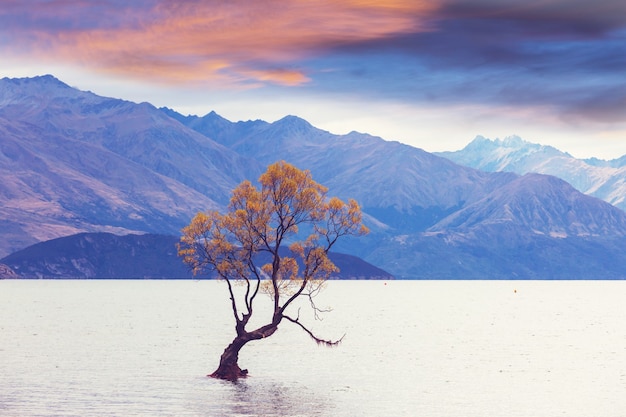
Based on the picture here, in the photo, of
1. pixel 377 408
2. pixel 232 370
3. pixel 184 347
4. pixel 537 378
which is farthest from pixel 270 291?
pixel 184 347

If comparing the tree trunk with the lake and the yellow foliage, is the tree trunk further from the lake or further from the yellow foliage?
the yellow foliage

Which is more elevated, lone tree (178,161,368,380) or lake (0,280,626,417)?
lone tree (178,161,368,380)

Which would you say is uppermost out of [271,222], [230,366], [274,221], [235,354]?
[274,221]

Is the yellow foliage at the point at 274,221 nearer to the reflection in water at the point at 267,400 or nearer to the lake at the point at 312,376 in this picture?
the reflection in water at the point at 267,400

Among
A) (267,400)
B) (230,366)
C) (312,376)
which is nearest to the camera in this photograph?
(267,400)

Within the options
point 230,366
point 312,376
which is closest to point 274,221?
point 230,366

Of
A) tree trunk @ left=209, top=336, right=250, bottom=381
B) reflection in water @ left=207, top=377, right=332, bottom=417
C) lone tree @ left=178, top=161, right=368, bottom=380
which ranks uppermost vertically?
lone tree @ left=178, top=161, right=368, bottom=380

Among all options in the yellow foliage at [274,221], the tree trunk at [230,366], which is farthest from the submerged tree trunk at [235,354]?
the yellow foliage at [274,221]

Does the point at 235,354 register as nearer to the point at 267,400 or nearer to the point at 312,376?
the point at 267,400

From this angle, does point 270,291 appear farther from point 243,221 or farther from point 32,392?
point 32,392

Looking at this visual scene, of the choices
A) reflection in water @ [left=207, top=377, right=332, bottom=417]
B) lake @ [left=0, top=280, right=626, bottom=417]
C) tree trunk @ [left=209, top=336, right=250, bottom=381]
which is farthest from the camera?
tree trunk @ [left=209, top=336, right=250, bottom=381]

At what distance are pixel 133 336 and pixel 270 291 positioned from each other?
76133 mm

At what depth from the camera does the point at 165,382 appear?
9012 centimetres

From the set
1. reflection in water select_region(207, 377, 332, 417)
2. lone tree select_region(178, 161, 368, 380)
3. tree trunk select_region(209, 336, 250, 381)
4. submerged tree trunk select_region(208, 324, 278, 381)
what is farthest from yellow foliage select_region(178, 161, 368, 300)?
reflection in water select_region(207, 377, 332, 417)
